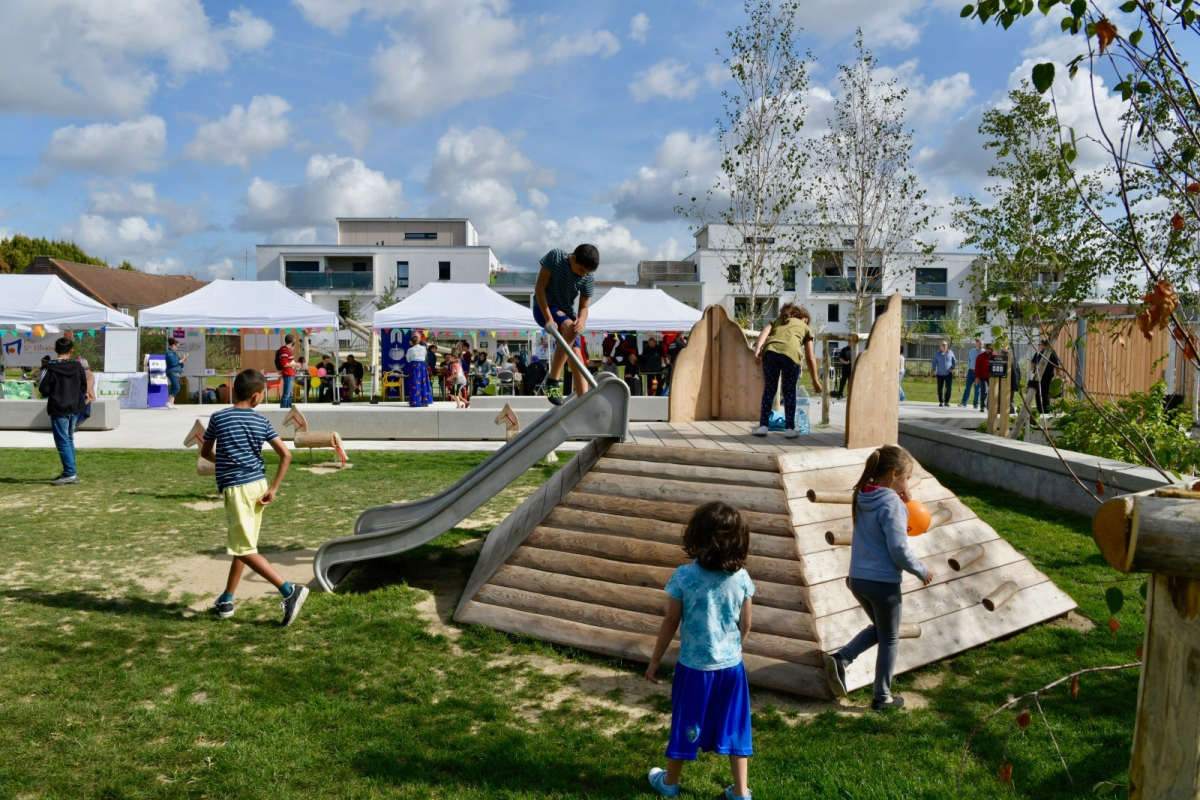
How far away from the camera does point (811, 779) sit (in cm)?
380

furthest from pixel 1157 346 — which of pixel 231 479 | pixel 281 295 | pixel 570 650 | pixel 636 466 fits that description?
pixel 281 295

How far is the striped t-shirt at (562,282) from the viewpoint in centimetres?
679

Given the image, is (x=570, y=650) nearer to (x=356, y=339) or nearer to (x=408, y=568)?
(x=408, y=568)

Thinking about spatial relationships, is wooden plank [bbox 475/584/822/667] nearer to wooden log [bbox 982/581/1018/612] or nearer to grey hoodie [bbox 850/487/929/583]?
grey hoodie [bbox 850/487/929/583]

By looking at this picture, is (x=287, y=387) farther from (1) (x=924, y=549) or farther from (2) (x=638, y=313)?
(1) (x=924, y=549)

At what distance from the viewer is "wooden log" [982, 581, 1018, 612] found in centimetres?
560

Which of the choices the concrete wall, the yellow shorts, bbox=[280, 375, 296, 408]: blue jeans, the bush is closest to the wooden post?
the yellow shorts

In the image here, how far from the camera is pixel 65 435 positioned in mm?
10812

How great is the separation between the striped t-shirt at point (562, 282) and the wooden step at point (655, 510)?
1635mm

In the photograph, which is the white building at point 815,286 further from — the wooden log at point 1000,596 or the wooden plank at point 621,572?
the wooden plank at point 621,572

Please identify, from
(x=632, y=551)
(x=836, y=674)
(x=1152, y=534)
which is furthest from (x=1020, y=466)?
(x=1152, y=534)

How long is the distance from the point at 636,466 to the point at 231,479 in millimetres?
2827

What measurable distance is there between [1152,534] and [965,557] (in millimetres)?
4329

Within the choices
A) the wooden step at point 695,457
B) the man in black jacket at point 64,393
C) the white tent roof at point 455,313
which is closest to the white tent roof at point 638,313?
the white tent roof at point 455,313
